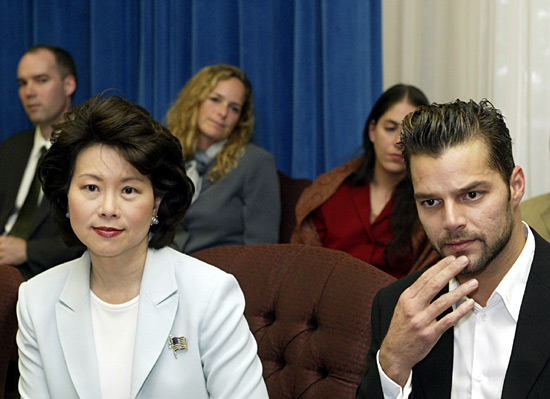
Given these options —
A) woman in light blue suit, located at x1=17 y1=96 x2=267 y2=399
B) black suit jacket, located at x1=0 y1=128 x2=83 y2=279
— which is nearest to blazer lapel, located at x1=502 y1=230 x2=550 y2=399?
woman in light blue suit, located at x1=17 y1=96 x2=267 y2=399

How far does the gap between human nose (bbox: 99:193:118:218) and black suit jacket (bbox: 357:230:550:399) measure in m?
0.66

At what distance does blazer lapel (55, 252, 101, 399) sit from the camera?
1.89m

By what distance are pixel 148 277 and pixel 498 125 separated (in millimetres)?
902

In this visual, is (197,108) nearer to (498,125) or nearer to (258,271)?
(258,271)

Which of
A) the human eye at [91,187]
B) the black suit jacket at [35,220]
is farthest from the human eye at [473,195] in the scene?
the black suit jacket at [35,220]

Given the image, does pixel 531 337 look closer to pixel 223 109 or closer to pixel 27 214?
pixel 223 109

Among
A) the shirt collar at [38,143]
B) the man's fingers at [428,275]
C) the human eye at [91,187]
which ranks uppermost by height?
the human eye at [91,187]

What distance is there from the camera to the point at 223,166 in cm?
354

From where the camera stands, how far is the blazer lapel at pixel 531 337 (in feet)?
5.08

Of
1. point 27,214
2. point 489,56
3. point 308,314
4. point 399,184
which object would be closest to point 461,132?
point 308,314

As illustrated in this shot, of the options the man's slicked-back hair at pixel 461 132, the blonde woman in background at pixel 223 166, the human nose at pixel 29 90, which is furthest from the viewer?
the human nose at pixel 29 90

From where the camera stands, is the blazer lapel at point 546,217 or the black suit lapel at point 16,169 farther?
the black suit lapel at point 16,169

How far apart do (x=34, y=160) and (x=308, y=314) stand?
2190mm

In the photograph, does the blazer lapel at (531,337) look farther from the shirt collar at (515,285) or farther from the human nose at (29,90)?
the human nose at (29,90)
